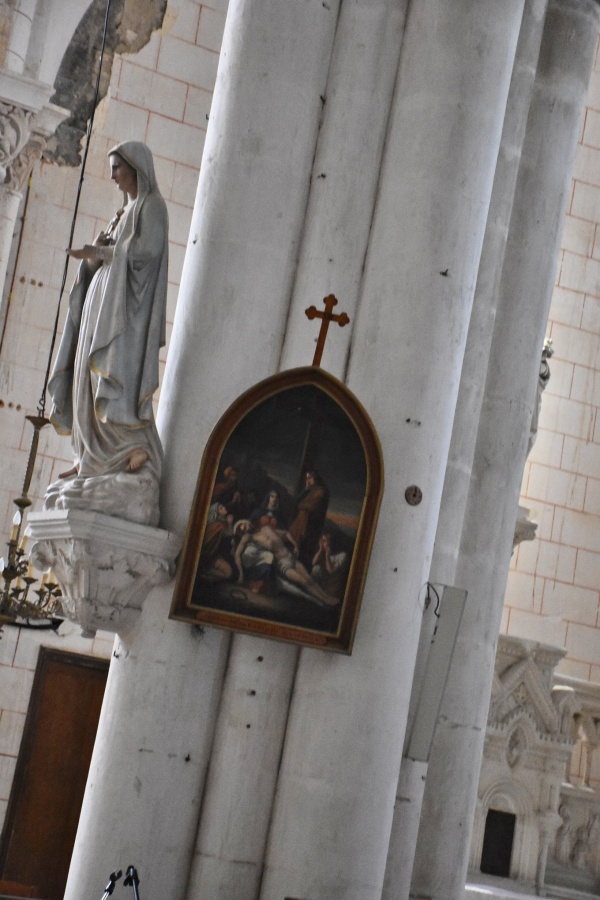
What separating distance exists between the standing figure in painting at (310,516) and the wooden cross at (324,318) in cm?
50

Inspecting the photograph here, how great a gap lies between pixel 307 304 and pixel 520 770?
478 cm

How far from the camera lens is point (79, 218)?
36.4 feet

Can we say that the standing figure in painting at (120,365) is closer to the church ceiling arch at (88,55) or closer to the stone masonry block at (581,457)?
the church ceiling arch at (88,55)

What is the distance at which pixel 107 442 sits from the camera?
614cm

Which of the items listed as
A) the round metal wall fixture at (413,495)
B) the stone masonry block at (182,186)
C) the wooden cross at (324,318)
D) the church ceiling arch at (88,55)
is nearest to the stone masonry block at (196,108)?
the stone masonry block at (182,186)

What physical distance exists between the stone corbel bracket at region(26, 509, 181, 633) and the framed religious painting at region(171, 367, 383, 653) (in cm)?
16

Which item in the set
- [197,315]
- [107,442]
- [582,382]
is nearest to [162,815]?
[107,442]

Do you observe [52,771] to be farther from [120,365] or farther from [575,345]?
[575,345]

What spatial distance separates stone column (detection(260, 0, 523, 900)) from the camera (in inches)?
236

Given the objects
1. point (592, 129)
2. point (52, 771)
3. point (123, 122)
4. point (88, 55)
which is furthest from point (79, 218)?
point (592, 129)

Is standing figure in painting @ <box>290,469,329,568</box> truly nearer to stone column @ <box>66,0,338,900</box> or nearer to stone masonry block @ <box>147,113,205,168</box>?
stone column @ <box>66,0,338,900</box>

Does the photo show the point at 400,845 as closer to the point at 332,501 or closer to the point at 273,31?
the point at 332,501

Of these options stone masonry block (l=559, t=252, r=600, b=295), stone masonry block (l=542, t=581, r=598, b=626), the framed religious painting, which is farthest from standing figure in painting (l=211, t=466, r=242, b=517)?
stone masonry block (l=559, t=252, r=600, b=295)

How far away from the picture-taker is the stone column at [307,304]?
6027 millimetres
